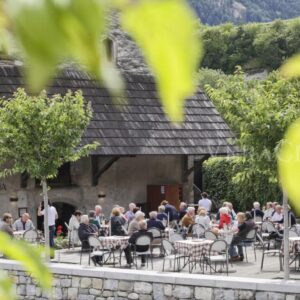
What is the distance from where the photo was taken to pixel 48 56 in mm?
668

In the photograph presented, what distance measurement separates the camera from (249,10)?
137 meters

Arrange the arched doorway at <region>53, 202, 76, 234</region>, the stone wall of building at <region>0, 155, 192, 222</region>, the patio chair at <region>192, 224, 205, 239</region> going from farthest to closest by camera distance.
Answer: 1. the arched doorway at <region>53, 202, 76, 234</region>
2. the stone wall of building at <region>0, 155, 192, 222</region>
3. the patio chair at <region>192, 224, 205, 239</region>

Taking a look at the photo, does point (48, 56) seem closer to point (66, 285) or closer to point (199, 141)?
point (66, 285)

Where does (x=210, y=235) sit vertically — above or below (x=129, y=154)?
below

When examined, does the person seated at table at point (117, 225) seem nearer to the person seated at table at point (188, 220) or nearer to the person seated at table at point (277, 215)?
the person seated at table at point (188, 220)

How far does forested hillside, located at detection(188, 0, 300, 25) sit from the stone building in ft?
320

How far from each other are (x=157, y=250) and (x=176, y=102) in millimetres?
16856

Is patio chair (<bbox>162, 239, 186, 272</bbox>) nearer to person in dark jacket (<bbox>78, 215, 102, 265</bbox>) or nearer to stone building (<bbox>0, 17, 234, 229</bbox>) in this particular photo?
person in dark jacket (<bbox>78, 215, 102, 265</bbox>)

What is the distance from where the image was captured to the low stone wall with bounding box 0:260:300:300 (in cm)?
1124

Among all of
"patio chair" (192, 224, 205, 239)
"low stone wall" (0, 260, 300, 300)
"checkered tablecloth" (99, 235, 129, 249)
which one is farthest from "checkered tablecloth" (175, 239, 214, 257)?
"patio chair" (192, 224, 205, 239)

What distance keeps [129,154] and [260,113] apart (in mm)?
10291

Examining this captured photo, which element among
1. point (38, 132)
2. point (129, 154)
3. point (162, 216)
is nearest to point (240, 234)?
point (162, 216)

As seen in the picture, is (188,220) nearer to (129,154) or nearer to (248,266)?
(248,266)

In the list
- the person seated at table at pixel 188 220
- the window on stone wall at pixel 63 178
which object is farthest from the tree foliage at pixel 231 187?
the person seated at table at pixel 188 220
